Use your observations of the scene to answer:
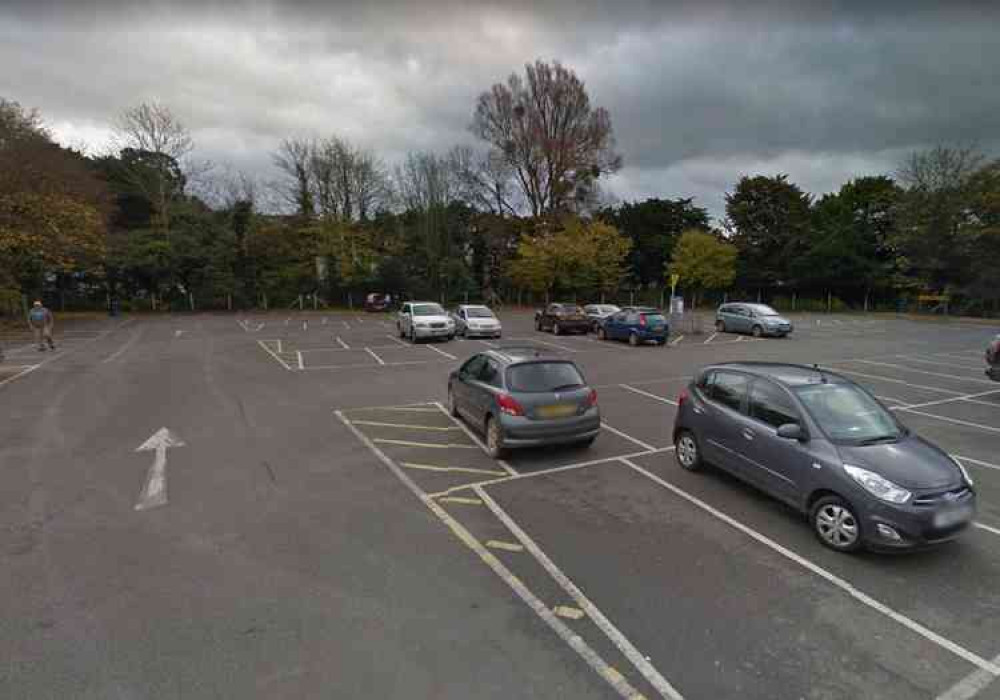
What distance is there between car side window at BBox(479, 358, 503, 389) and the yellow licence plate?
75cm

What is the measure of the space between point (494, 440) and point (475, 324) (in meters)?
15.0

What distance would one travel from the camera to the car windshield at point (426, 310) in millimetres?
21422

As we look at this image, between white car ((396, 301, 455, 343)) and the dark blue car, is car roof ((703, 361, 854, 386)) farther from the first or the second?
white car ((396, 301, 455, 343))

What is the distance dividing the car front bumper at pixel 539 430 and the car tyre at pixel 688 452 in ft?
4.62

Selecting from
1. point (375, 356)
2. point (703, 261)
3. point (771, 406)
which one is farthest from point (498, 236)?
point (771, 406)

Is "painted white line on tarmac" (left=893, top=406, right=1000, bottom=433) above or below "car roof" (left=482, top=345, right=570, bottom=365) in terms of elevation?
below

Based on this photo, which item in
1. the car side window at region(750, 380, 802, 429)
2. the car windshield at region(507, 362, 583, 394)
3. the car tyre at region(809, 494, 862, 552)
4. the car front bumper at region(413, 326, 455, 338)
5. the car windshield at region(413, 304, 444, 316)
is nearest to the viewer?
the car tyre at region(809, 494, 862, 552)

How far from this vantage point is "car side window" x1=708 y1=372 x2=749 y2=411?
20.0ft

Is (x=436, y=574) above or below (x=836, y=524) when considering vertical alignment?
below

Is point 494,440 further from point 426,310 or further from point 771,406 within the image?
point 426,310

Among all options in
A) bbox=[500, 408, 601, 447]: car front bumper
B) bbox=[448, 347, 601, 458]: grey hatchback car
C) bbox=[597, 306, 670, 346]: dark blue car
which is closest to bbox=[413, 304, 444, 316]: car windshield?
bbox=[597, 306, 670, 346]: dark blue car

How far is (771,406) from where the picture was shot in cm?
564

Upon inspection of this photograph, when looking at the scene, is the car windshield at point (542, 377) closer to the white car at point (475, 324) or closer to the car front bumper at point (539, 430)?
the car front bumper at point (539, 430)

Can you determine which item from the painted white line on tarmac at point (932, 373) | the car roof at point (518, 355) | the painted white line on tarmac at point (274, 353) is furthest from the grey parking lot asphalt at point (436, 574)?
the painted white line on tarmac at point (932, 373)
